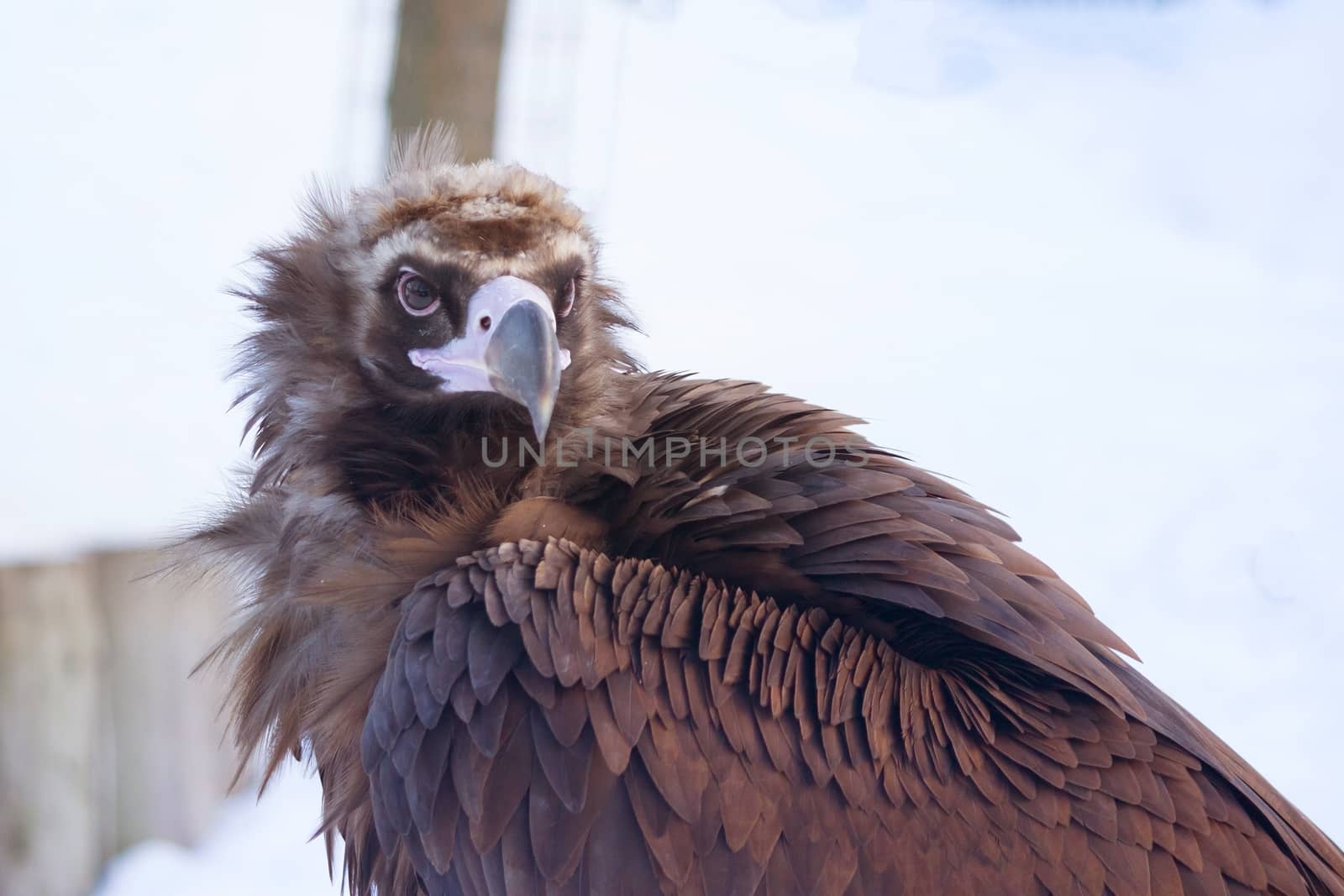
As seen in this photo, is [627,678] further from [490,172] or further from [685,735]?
[490,172]

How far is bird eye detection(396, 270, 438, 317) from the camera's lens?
2152 mm

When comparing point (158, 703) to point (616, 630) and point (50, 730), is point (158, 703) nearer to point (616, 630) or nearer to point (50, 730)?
point (50, 730)

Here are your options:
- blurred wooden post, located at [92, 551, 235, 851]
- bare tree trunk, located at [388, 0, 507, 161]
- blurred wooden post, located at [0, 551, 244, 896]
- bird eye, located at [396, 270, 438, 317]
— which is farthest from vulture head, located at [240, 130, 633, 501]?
blurred wooden post, located at [92, 551, 235, 851]

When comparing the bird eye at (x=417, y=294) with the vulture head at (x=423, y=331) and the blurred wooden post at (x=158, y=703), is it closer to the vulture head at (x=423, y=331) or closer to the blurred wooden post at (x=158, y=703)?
the vulture head at (x=423, y=331)

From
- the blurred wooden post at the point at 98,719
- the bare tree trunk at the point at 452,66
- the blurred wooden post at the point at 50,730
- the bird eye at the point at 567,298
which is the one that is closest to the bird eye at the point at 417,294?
the bird eye at the point at 567,298

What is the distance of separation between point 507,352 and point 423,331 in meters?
0.28

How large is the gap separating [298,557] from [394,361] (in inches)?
16.1

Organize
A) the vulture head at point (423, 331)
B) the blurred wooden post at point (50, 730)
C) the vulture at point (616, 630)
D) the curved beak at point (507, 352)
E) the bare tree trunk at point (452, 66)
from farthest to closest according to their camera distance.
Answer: the bare tree trunk at point (452, 66) → the blurred wooden post at point (50, 730) → the vulture head at point (423, 331) → the curved beak at point (507, 352) → the vulture at point (616, 630)

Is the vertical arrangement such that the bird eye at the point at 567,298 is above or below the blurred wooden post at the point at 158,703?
above

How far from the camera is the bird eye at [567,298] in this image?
228 centimetres

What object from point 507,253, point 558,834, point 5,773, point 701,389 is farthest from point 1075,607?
point 5,773

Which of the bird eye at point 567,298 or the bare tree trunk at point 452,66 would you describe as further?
the bare tree trunk at point 452,66

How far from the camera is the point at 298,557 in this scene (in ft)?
Answer: 7.15

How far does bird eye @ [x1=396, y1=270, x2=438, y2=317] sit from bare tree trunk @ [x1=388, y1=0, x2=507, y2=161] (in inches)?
93.0
